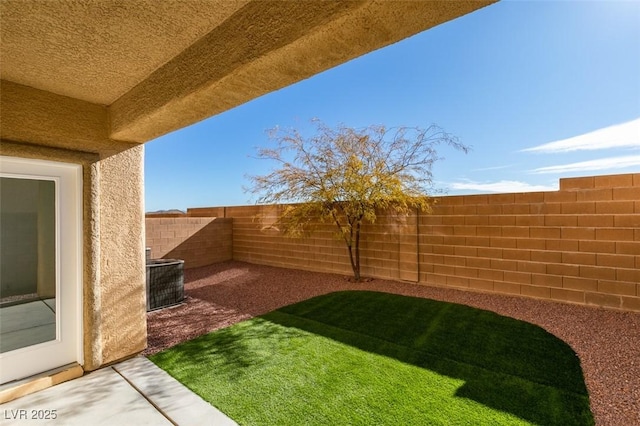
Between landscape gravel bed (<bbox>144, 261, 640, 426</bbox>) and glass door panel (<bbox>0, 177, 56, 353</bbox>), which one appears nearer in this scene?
landscape gravel bed (<bbox>144, 261, 640, 426</bbox>)

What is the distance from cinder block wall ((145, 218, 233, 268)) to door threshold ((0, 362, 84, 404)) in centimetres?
564

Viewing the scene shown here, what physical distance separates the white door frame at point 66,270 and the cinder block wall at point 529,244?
5686 millimetres

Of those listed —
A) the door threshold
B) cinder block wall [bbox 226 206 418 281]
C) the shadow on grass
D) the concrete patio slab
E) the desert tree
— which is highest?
the desert tree

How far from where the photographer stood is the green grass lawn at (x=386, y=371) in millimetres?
2354

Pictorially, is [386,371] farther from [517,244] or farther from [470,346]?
[517,244]

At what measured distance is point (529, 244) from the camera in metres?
5.32

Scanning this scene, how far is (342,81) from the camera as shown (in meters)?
7.07

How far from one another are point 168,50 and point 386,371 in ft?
11.3

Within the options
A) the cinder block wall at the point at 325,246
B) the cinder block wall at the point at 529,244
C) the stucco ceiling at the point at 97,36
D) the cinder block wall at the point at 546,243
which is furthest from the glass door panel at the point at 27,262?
the cinder block wall at the point at 546,243

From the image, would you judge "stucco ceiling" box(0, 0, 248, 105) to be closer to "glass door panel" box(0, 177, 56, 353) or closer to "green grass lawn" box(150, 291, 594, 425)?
"glass door panel" box(0, 177, 56, 353)

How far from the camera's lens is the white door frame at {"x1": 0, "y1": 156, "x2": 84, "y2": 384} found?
298cm

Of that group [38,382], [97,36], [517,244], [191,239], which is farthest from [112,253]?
[517,244]

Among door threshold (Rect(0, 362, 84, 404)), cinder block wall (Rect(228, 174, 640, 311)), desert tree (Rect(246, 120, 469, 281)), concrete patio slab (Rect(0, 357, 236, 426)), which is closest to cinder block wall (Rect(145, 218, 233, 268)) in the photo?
desert tree (Rect(246, 120, 469, 281))

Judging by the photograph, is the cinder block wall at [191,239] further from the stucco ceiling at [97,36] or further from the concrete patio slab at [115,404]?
the stucco ceiling at [97,36]
